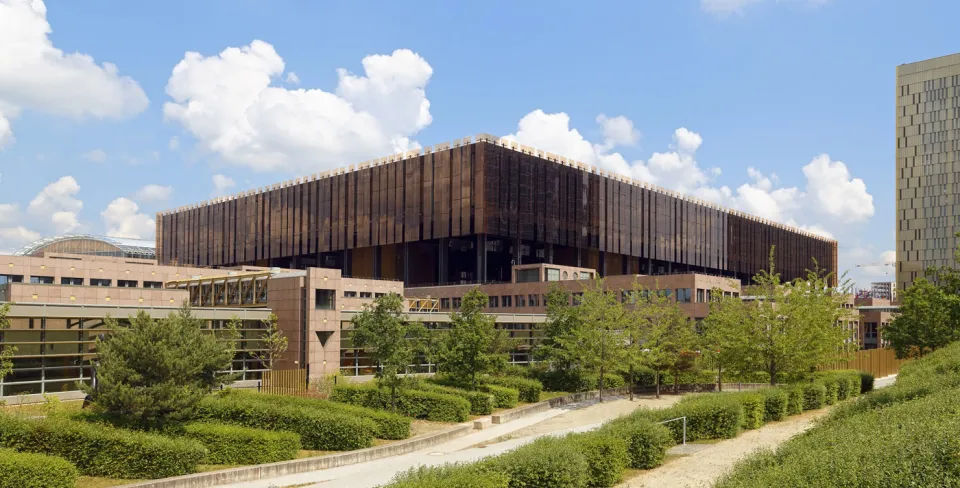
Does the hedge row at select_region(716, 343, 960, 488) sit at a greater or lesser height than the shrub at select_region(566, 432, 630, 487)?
greater

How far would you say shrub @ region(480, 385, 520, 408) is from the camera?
133 ft

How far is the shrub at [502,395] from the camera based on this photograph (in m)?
40.7

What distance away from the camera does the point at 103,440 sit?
2311 cm

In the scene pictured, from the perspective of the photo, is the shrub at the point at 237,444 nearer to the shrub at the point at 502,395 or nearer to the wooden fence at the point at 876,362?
the shrub at the point at 502,395

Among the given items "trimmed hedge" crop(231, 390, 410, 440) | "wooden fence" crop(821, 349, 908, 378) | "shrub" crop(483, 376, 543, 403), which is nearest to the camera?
"trimmed hedge" crop(231, 390, 410, 440)

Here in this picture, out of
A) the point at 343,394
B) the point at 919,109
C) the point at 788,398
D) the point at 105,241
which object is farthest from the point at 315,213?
the point at 919,109

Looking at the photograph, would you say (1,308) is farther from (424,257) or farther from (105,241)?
(105,241)

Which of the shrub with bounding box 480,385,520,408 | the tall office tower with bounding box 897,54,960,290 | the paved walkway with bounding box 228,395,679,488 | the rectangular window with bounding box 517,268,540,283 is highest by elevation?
the tall office tower with bounding box 897,54,960,290

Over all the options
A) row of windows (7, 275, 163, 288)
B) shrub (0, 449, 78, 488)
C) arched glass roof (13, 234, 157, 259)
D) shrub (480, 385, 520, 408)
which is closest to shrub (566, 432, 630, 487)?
shrub (0, 449, 78, 488)

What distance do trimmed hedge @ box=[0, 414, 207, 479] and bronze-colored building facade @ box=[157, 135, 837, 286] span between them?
71.4 meters

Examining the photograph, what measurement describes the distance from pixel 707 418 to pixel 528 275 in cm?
6290

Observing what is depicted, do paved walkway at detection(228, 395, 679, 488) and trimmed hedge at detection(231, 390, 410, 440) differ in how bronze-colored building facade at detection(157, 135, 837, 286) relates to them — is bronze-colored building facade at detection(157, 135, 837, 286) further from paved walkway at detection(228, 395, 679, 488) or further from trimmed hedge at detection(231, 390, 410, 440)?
trimmed hedge at detection(231, 390, 410, 440)

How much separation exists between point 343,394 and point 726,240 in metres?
112

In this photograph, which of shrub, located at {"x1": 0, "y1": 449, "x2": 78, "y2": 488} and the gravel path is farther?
the gravel path
